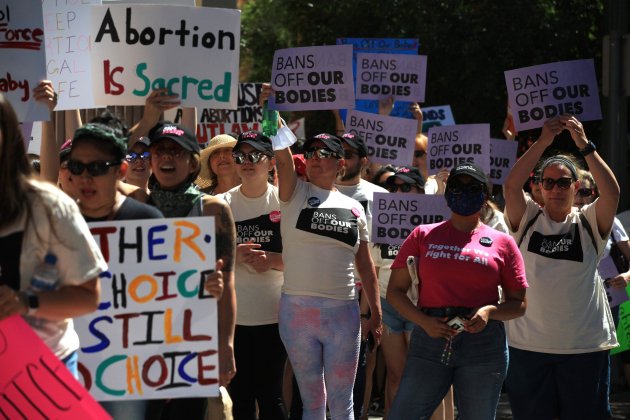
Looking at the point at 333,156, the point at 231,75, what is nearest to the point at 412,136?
the point at 333,156

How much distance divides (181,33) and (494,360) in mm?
2428

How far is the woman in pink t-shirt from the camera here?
21.7 ft

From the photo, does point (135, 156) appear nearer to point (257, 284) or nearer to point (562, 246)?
point (257, 284)

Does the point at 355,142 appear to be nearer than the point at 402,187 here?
Yes

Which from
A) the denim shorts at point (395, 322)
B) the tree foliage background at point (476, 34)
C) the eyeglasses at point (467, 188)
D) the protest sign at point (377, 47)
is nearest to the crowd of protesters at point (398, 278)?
the eyeglasses at point (467, 188)

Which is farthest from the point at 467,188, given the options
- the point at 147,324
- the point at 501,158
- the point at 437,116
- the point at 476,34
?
the point at 476,34

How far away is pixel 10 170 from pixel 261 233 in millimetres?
3386

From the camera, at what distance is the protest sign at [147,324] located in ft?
16.7

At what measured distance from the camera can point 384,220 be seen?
8.52 m

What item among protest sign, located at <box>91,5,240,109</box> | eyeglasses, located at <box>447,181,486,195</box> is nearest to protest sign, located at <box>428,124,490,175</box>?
eyeglasses, located at <box>447,181,486,195</box>

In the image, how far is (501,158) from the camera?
10062mm

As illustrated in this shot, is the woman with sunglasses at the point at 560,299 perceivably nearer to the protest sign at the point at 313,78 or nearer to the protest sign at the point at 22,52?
the protest sign at the point at 313,78

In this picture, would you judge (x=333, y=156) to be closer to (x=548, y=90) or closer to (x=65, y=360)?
(x=548, y=90)

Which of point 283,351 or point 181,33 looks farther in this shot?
point 283,351
